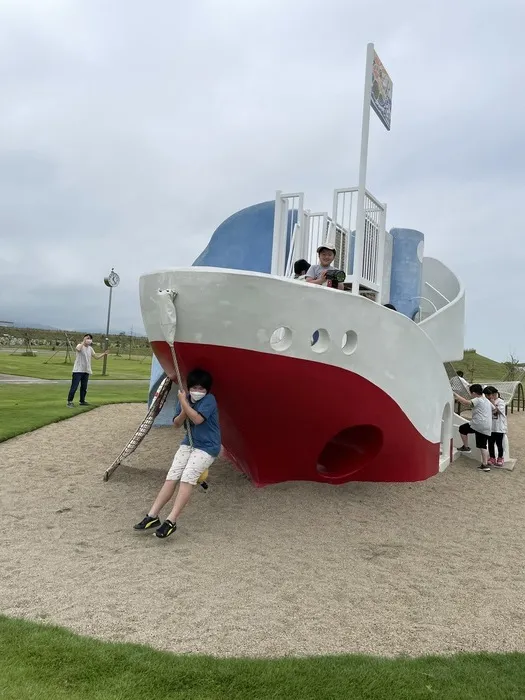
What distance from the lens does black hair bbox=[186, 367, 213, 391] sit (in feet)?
19.2

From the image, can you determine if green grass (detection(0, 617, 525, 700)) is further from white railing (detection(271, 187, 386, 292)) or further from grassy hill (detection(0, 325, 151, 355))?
grassy hill (detection(0, 325, 151, 355))

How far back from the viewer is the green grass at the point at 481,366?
41.3 m

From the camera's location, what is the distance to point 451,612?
4.52 meters

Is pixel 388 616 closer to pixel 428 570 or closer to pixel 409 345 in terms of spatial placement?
pixel 428 570

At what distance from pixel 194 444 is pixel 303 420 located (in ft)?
4.76

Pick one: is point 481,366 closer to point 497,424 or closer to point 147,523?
point 497,424

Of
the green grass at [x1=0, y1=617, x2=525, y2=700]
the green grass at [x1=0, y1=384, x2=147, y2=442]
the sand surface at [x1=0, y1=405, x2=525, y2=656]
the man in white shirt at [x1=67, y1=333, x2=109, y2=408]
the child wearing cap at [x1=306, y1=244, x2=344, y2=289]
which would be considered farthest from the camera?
the man in white shirt at [x1=67, y1=333, x2=109, y2=408]

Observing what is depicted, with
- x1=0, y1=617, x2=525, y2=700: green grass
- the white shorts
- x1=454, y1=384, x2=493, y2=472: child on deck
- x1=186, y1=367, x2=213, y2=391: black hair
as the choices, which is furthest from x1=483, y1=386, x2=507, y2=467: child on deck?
x1=0, y1=617, x2=525, y2=700: green grass

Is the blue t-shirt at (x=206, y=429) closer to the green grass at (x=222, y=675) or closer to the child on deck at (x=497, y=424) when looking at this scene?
the green grass at (x=222, y=675)

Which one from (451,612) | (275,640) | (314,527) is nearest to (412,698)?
(275,640)

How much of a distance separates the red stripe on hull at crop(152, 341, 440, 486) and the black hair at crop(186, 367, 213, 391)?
15cm

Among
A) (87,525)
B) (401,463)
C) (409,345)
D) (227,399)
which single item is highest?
(409,345)

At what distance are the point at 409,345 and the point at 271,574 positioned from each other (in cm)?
357

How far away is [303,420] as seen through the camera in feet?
21.9
